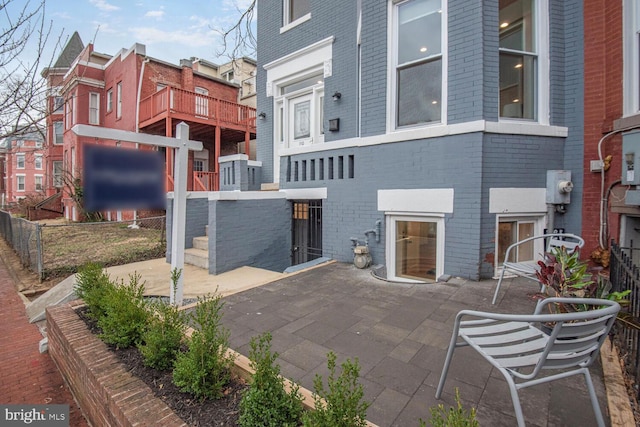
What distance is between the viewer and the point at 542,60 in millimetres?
4559

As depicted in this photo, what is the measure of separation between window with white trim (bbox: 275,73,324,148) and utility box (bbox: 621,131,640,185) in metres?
5.42

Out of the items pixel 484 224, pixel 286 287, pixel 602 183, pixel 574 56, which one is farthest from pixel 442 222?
pixel 574 56

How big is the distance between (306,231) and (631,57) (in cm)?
561

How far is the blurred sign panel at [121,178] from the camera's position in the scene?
9.14ft

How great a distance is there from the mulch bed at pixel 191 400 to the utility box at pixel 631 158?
4.90 metres

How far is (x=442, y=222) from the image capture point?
4629mm

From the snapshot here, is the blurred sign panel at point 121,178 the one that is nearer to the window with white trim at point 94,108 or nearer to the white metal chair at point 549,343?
the white metal chair at point 549,343

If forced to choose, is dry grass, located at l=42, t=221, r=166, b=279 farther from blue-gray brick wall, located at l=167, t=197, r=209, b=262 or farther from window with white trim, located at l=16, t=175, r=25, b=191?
window with white trim, located at l=16, t=175, r=25, b=191

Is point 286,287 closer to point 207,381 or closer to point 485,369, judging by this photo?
point 207,381

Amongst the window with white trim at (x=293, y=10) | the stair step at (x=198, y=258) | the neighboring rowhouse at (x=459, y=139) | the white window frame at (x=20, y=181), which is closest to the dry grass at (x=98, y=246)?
the stair step at (x=198, y=258)

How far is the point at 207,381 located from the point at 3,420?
1.89 m

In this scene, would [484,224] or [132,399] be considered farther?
[484,224]

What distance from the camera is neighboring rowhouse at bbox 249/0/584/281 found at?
4340 millimetres

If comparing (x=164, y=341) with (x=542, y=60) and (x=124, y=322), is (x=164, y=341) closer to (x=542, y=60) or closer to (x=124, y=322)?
(x=124, y=322)
